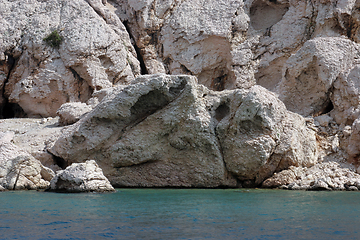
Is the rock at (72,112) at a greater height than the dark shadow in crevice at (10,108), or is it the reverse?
the dark shadow in crevice at (10,108)

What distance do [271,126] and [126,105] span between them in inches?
214

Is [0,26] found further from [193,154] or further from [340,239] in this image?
[340,239]

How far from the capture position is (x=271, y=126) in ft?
44.0

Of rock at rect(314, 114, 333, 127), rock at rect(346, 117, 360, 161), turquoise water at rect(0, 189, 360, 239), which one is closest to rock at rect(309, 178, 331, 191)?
turquoise water at rect(0, 189, 360, 239)

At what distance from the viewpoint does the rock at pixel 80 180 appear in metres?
11.8

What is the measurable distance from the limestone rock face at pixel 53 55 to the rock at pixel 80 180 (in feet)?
33.3

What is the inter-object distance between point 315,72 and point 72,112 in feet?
37.8

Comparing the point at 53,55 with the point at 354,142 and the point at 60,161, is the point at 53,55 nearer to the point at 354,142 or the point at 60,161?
the point at 60,161

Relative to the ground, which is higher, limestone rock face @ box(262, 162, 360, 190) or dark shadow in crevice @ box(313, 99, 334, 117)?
dark shadow in crevice @ box(313, 99, 334, 117)

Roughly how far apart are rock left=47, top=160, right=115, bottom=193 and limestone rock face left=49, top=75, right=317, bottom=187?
210cm

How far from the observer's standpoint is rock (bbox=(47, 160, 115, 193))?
38.7ft

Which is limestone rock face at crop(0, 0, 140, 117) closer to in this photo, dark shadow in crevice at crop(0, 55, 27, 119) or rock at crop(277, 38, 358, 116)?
dark shadow in crevice at crop(0, 55, 27, 119)

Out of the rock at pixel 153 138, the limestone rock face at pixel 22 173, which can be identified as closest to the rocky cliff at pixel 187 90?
the rock at pixel 153 138

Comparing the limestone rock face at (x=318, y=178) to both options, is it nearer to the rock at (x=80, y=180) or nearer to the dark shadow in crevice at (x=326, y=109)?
the dark shadow in crevice at (x=326, y=109)
